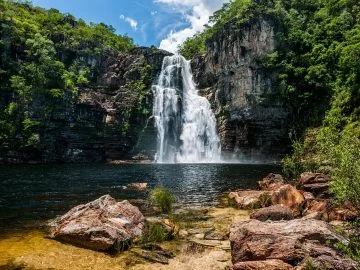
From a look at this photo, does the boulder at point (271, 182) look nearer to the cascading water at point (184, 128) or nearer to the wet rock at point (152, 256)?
the wet rock at point (152, 256)

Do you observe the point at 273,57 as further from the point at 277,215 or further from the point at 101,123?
the point at 277,215

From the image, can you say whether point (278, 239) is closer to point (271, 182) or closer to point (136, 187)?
point (271, 182)

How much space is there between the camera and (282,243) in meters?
11.1

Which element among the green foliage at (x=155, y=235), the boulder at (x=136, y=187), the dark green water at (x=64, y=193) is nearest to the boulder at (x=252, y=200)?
the dark green water at (x=64, y=193)

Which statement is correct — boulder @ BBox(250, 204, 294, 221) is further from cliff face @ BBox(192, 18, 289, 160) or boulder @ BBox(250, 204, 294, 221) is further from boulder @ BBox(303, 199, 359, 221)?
cliff face @ BBox(192, 18, 289, 160)

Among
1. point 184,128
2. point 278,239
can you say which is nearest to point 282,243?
point 278,239

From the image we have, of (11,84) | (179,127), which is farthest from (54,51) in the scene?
(179,127)

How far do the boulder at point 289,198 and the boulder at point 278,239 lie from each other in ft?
24.7

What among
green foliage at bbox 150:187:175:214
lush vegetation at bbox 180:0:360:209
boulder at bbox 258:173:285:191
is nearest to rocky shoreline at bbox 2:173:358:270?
green foliage at bbox 150:187:175:214

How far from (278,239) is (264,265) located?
1.34 m

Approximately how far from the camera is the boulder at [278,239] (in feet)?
35.2

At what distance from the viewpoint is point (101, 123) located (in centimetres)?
6912

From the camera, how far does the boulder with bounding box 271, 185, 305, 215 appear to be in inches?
771

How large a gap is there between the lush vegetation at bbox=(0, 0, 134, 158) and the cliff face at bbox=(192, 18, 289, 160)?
1107 inches
